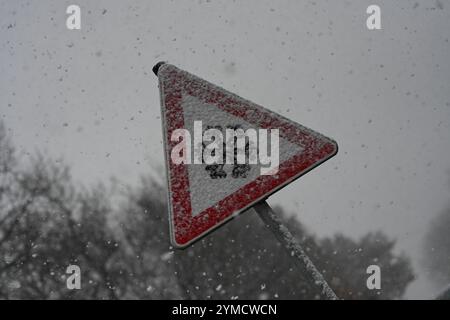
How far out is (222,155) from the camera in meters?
1.90

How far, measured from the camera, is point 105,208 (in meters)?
Result: 23.6

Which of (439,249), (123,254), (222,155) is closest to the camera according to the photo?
(222,155)

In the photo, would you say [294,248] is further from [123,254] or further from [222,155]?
[123,254]

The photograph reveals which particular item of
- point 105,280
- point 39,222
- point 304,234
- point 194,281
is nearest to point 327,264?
point 304,234

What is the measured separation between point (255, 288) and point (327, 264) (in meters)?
7.64

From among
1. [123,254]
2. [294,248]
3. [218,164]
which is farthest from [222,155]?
[123,254]

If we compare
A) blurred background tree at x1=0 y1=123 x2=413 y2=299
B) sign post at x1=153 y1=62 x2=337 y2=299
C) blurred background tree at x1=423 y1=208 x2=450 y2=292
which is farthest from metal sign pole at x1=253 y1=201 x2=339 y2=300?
blurred background tree at x1=423 y1=208 x2=450 y2=292

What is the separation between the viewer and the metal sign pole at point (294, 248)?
1.73m

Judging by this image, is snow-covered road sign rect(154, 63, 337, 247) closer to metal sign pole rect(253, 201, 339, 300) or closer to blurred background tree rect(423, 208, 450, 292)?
metal sign pole rect(253, 201, 339, 300)

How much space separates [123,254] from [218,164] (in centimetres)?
2217

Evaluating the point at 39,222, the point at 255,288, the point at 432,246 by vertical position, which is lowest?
the point at 432,246

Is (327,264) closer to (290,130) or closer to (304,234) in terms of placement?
(304,234)

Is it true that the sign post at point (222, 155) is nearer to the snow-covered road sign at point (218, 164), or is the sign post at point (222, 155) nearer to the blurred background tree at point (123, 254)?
the snow-covered road sign at point (218, 164)

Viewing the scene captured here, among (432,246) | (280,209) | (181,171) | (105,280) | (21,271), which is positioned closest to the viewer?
(181,171)
